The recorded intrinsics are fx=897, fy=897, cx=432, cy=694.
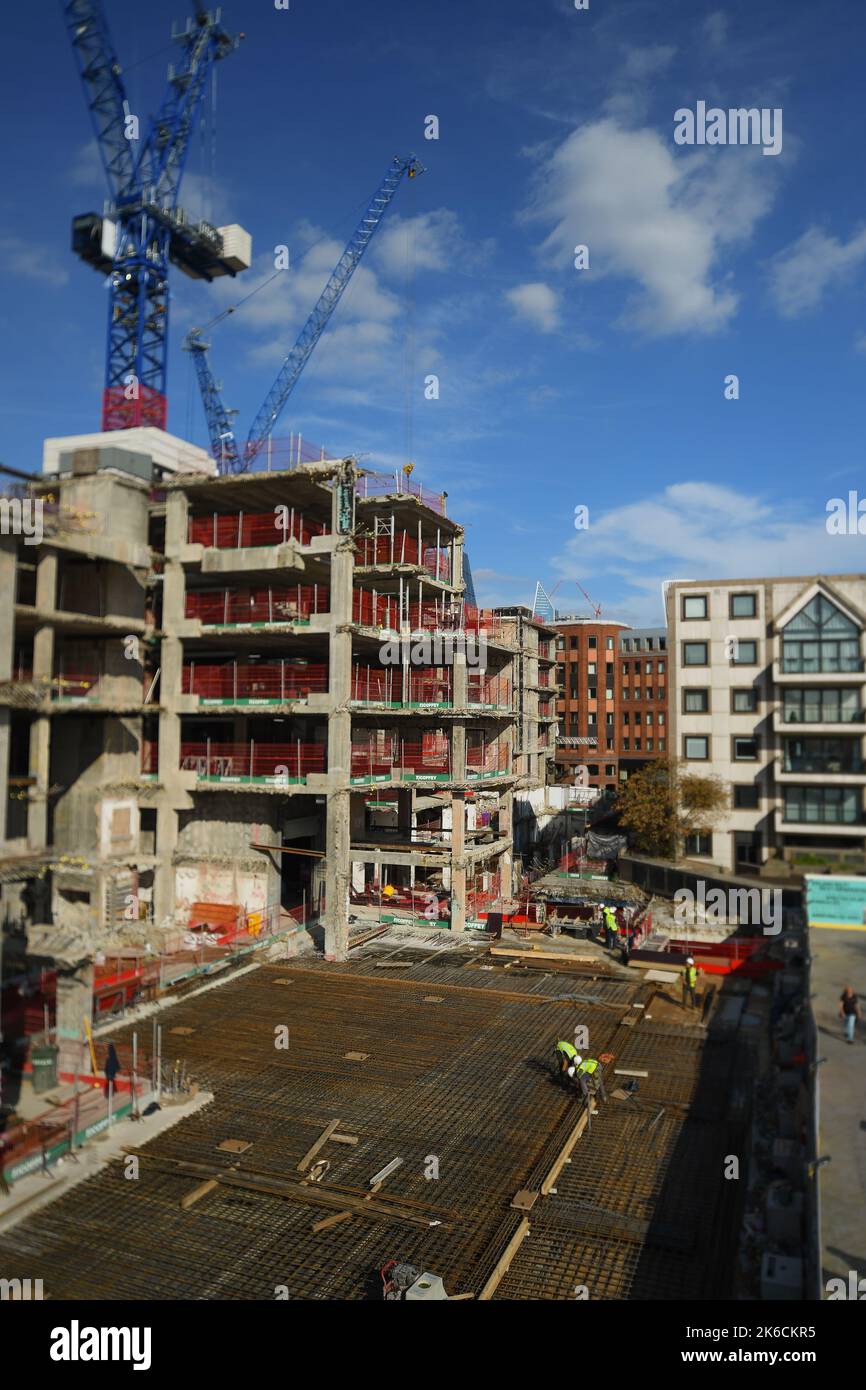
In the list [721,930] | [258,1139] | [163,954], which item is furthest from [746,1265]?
[721,930]

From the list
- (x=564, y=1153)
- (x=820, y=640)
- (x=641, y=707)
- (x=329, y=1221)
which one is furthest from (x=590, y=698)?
(x=329, y=1221)

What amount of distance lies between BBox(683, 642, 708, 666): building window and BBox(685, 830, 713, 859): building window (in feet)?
32.2

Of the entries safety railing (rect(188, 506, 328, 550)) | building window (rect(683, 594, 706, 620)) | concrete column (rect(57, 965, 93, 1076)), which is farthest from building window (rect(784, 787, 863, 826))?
concrete column (rect(57, 965, 93, 1076))

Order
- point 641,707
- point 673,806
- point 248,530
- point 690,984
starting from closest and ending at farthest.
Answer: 1. point 690,984
2. point 248,530
3. point 673,806
4. point 641,707

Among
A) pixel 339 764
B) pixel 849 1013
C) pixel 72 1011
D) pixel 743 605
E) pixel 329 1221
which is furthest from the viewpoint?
pixel 743 605

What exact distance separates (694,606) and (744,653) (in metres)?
3.98

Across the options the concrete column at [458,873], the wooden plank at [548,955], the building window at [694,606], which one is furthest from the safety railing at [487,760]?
the building window at [694,606]

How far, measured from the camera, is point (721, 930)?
42219mm

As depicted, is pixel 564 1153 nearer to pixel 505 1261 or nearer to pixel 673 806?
pixel 505 1261

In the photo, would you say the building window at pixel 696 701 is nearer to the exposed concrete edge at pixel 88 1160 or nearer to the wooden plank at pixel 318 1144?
the wooden plank at pixel 318 1144

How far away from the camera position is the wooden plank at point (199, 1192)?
17080 millimetres

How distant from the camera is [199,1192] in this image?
17406 millimetres
